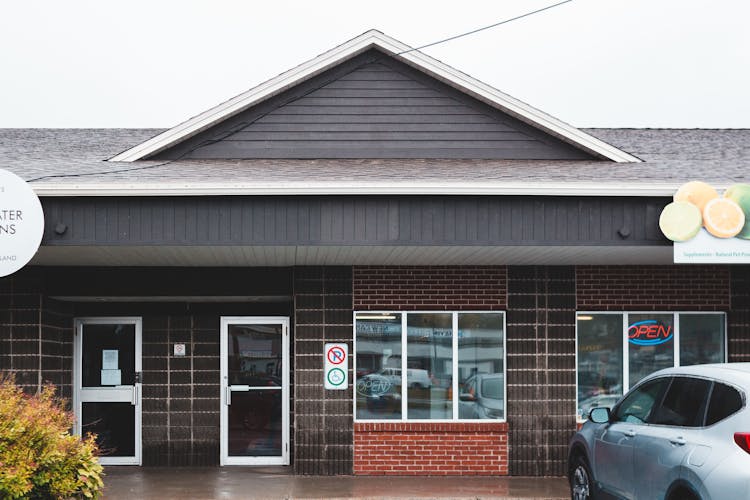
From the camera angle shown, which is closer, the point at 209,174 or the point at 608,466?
the point at 608,466

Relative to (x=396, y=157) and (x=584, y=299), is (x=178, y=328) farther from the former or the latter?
(x=584, y=299)

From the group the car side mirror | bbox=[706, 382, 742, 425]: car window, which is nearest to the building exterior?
the car side mirror

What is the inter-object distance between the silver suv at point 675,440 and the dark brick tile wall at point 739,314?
442 centimetres

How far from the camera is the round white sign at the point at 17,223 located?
33.2 feet

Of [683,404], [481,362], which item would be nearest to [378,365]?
[481,362]

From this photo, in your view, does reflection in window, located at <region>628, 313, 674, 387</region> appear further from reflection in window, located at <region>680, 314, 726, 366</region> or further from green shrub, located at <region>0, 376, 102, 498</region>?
green shrub, located at <region>0, 376, 102, 498</region>

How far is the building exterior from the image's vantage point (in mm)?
12883

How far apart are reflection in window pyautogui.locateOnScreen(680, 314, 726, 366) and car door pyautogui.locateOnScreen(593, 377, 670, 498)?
14.7ft

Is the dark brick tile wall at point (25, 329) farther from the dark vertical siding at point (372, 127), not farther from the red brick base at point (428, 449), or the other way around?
the red brick base at point (428, 449)

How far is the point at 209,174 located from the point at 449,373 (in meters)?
4.32

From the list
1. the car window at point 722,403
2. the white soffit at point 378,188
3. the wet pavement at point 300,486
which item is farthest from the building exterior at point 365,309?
the car window at point 722,403

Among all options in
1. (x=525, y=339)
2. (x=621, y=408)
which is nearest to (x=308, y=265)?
(x=525, y=339)

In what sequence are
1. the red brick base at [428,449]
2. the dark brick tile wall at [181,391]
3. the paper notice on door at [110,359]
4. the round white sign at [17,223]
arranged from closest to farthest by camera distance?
the round white sign at [17,223] < the red brick base at [428,449] < the dark brick tile wall at [181,391] < the paper notice on door at [110,359]

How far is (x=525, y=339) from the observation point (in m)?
Answer: 13.3
